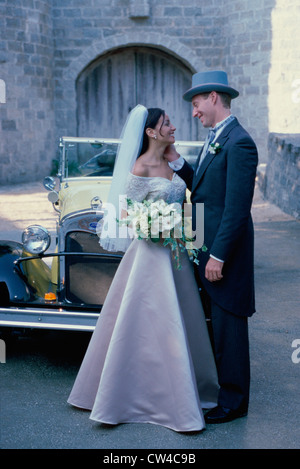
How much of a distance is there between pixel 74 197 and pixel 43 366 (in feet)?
4.67

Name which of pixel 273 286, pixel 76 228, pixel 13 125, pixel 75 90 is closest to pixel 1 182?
pixel 13 125

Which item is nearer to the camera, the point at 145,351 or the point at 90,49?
the point at 145,351

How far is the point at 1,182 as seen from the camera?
14.3 metres

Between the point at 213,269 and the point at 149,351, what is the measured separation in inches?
22.6

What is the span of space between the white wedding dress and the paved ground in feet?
0.33

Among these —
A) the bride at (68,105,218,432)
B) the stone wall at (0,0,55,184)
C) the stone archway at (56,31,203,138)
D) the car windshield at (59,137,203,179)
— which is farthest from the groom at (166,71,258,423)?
the stone archway at (56,31,203,138)

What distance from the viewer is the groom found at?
136 inches

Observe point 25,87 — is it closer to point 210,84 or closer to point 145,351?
point 210,84

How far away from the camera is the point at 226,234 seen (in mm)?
3451

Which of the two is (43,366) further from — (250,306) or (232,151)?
(232,151)

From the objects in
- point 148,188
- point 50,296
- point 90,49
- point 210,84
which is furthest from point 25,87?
point 210,84

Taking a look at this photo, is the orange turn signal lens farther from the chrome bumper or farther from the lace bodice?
the lace bodice

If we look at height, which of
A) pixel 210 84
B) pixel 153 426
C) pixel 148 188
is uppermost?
pixel 210 84

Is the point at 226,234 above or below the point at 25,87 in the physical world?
below
